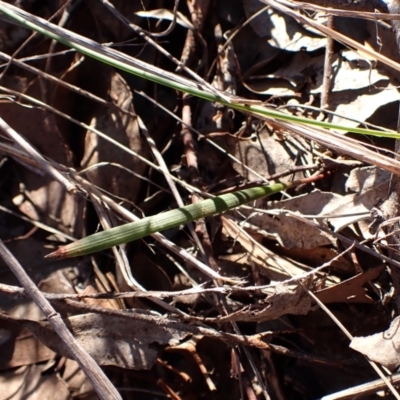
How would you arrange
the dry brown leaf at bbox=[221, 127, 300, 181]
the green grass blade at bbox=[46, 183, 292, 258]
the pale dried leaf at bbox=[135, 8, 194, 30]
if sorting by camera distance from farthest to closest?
the pale dried leaf at bbox=[135, 8, 194, 30]
the dry brown leaf at bbox=[221, 127, 300, 181]
the green grass blade at bbox=[46, 183, 292, 258]

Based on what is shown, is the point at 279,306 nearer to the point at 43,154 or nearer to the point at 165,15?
the point at 43,154

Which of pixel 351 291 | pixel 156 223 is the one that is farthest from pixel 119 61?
pixel 351 291

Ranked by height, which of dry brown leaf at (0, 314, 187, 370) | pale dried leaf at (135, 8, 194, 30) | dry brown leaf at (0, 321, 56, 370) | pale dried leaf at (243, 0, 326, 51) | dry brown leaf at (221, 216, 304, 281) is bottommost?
dry brown leaf at (0, 321, 56, 370)

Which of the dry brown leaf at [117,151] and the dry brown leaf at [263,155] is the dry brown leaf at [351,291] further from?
Result: the dry brown leaf at [117,151]

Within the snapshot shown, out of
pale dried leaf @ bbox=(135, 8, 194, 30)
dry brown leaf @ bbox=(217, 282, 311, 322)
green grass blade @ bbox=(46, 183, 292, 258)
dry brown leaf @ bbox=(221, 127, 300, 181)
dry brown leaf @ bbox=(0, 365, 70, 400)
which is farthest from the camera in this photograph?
pale dried leaf @ bbox=(135, 8, 194, 30)

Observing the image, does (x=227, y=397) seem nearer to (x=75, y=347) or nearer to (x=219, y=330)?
(x=219, y=330)

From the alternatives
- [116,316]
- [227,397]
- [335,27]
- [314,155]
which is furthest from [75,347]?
[335,27]

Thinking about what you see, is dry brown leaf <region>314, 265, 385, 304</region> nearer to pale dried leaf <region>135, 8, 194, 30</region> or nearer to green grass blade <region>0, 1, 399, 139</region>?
green grass blade <region>0, 1, 399, 139</region>

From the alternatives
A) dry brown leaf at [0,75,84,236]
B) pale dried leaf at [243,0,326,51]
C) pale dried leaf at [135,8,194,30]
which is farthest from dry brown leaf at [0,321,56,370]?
pale dried leaf at [243,0,326,51]

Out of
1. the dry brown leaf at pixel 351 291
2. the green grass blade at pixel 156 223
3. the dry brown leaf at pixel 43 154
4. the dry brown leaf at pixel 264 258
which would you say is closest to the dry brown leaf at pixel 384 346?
the dry brown leaf at pixel 351 291
